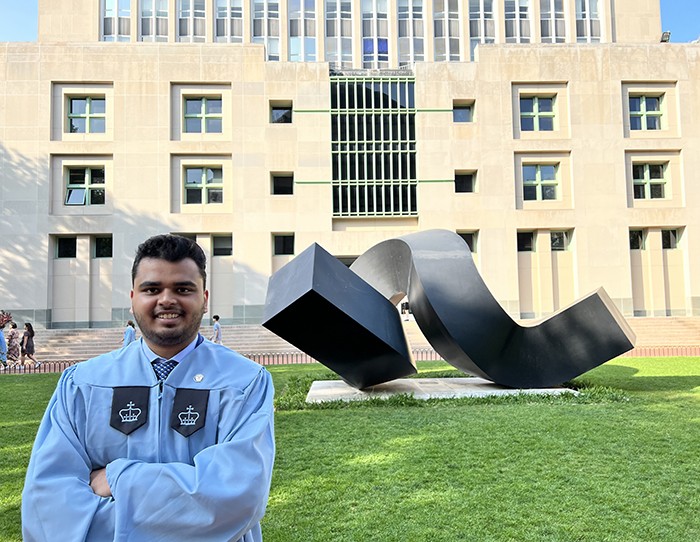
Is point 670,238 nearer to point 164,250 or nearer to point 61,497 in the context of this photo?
point 164,250

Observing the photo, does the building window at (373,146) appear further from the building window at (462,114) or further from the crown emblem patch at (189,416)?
the crown emblem patch at (189,416)

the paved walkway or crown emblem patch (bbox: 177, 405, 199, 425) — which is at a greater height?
crown emblem patch (bbox: 177, 405, 199, 425)

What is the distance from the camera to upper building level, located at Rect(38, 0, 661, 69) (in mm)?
41688

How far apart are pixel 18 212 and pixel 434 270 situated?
89.2 ft

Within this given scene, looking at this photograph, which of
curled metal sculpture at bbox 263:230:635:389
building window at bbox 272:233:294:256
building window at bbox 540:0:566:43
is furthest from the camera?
building window at bbox 540:0:566:43

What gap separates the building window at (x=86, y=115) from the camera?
99.8 ft

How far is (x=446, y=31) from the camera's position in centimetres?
4209

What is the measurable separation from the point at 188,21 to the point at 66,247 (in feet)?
69.2

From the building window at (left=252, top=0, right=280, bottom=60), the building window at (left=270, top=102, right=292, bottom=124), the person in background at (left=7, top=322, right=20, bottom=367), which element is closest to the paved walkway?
the person in background at (left=7, top=322, right=20, bottom=367)

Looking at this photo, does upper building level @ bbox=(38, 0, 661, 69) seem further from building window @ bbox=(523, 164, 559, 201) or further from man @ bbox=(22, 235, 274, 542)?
man @ bbox=(22, 235, 274, 542)

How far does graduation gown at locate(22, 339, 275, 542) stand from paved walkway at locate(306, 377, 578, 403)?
311 inches

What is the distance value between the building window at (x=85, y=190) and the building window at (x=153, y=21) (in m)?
16.5

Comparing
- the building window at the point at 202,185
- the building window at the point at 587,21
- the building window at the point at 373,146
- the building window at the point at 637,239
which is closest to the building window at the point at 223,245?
the building window at the point at 202,185

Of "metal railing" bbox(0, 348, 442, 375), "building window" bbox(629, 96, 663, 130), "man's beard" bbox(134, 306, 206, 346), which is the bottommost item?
"metal railing" bbox(0, 348, 442, 375)
